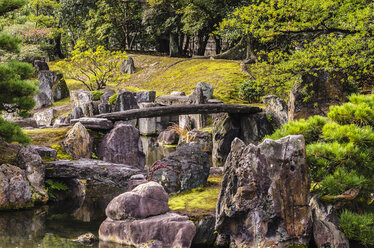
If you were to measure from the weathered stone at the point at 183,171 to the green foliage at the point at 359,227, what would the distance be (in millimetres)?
4128

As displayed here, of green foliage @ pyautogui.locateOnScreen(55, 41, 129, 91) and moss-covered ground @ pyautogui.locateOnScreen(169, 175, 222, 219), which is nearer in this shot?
moss-covered ground @ pyautogui.locateOnScreen(169, 175, 222, 219)

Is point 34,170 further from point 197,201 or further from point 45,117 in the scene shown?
point 45,117

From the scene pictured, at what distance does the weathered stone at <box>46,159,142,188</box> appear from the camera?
11.9m

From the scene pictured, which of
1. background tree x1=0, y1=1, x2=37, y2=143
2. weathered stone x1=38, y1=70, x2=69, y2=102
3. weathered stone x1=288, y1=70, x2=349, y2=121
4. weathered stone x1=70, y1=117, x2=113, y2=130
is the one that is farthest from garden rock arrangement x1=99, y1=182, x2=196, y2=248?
weathered stone x1=38, y1=70, x2=69, y2=102

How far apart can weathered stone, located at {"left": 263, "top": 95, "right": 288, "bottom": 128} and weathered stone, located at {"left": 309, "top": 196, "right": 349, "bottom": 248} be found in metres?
9.56

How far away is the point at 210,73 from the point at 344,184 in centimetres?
2473

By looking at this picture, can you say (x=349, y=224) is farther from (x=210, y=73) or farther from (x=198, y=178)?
(x=210, y=73)

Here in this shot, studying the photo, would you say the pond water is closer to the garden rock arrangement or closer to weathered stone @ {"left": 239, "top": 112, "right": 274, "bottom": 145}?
the garden rock arrangement

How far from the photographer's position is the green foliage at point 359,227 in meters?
6.73

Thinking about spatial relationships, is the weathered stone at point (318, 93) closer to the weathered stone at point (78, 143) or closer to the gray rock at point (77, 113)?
the weathered stone at point (78, 143)

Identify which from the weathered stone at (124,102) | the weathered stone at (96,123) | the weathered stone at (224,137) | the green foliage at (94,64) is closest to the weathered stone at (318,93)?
the weathered stone at (224,137)

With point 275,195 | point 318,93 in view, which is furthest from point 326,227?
point 318,93

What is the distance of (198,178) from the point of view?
10.3 meters

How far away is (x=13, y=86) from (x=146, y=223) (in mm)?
5830
